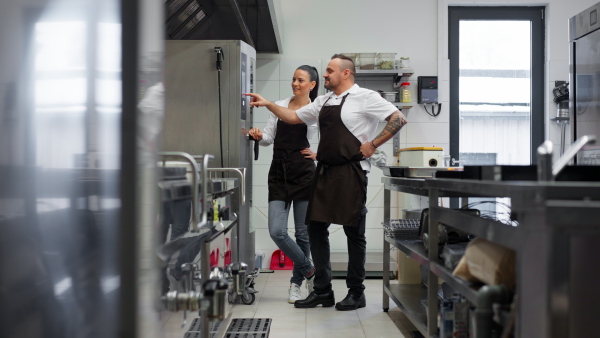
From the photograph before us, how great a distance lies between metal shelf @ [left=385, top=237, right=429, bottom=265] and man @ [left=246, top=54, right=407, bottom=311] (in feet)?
0.95

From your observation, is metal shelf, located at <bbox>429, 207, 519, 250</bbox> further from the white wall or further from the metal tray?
the white wall

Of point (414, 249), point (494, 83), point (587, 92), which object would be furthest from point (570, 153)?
point (494, 83)

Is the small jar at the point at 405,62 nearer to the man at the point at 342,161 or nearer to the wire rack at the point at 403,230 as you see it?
the man at the point at 342,161

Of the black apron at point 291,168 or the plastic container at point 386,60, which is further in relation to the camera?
the plastic container at point 386,60

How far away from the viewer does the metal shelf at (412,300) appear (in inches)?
99.6

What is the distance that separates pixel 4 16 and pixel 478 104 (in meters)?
4.73

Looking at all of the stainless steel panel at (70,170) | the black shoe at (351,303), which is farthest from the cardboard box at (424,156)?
the stainless steel panel at (70,170)

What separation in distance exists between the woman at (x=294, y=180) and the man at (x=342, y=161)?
0.44 feet

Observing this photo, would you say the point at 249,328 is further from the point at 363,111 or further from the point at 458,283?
the point at 458,283

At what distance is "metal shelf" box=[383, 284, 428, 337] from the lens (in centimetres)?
253

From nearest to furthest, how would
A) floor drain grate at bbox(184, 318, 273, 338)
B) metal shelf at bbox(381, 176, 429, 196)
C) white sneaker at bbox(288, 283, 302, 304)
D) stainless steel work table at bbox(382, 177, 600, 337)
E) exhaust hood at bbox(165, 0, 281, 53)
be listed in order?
stainless steel work table at bbox(382, 177, 600, 337)
metal shelf at bbox(381, 176, 429, 196)
floor drain grate at bbox(184, 318, 273, 338)
exhaust hood at bbox(165, 0, 281, 53)
white sneaker at bbox(288, 283, 302, 304)

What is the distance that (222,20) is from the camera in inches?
147

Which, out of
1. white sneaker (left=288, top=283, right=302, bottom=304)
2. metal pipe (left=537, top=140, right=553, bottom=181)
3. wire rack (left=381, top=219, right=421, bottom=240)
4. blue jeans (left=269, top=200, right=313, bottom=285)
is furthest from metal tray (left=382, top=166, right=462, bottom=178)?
metal pipe (left=537, top=140, right=553, bottom=181)

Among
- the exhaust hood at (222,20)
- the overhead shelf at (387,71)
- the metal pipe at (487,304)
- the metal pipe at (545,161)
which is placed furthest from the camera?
the overhead shelf at (387,71)
